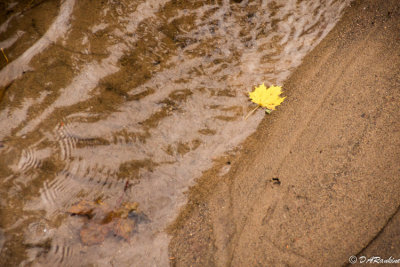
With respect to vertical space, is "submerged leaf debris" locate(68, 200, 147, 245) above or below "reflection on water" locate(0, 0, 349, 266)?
below

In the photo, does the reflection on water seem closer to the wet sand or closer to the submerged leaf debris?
the submerged leaf debris

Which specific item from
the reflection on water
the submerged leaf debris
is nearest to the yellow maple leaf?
the reflection on water

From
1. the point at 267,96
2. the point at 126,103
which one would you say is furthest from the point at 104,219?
the point at 267,96

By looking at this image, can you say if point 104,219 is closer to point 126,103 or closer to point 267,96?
point 126,103

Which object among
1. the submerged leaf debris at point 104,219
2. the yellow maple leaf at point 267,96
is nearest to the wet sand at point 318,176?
the yellow maple leaf at point 267,96

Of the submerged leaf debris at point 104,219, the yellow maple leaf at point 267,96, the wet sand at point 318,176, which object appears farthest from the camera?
the yellow maple leaf at point 267,96

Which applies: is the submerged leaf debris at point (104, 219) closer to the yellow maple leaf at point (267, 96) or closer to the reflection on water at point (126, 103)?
the reflection on water at point (126, 103)
